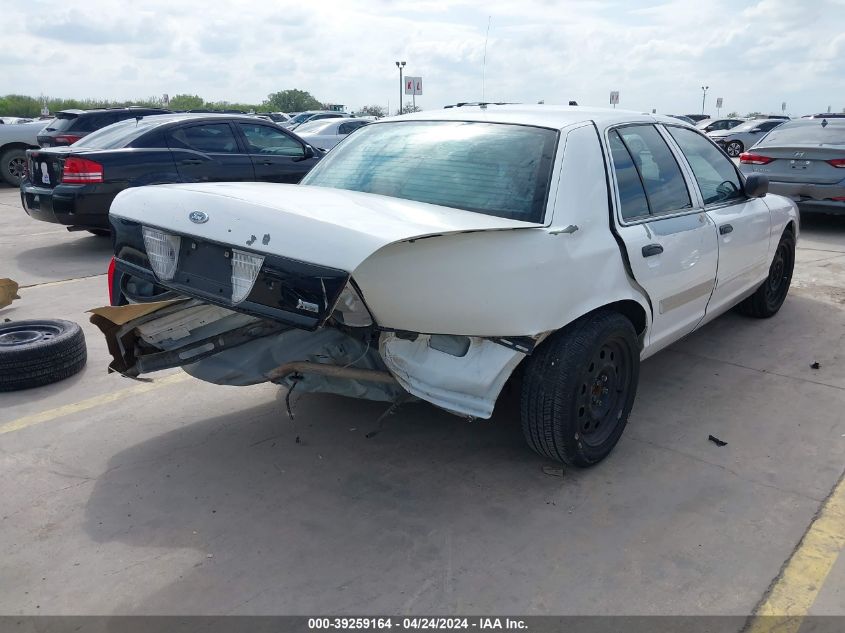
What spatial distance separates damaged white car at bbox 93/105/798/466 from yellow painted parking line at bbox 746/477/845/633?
3.05 feet

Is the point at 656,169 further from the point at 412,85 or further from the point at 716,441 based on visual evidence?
the point at 412,85

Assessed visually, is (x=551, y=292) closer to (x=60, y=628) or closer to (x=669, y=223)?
A: (x=669, y=223)

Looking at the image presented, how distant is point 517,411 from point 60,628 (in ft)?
8.03

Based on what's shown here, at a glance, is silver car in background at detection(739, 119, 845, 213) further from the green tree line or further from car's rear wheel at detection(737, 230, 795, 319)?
the green tree line

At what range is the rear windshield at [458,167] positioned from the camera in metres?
3.21

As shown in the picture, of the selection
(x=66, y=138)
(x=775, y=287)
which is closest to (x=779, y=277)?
(x=775, y=287)

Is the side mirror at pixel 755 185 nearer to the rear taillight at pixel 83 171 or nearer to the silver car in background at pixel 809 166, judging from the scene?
the silver car in background at pixel 809 166

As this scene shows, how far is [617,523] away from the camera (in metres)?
3.02

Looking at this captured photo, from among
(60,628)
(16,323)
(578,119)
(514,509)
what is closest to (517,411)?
(514,509)

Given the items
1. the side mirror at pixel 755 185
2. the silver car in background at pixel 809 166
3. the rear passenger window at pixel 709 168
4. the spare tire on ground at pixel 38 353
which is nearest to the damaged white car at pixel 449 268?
the rear passenger window at pixel 709 168

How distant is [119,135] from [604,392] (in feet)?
23.1

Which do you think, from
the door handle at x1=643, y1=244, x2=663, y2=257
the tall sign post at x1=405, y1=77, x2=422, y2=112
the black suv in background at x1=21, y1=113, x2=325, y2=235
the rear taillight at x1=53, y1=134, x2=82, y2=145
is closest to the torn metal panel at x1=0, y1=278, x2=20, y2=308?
the black suv in background at x1=21, y1=113, x2=325, y2=235

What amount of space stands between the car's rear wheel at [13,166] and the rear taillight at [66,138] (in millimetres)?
3127

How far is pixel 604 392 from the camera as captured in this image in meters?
3.48
